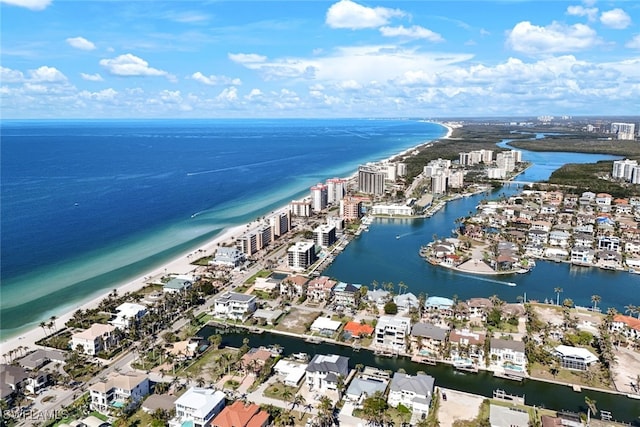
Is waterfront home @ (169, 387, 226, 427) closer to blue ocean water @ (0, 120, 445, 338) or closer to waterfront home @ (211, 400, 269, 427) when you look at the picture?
waterfront home @ (211, 400, 269, 427)

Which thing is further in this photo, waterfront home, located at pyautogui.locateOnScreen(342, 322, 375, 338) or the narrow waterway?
waterfront home, located at pyautogui.locateOnScreen(342, 322, 375, 338)

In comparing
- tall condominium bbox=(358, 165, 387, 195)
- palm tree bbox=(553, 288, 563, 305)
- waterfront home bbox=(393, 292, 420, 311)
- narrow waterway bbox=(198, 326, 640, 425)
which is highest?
tall condominium bbox=(358, 165, 387, 195)

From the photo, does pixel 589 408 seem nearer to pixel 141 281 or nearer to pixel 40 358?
pixel 40 358

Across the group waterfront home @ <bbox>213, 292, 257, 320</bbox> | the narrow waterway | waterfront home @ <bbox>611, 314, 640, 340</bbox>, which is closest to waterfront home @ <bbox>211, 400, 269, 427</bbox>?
the narrow waterway

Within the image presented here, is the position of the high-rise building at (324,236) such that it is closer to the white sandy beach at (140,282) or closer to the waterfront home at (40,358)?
the white sandy beach at (140,282)

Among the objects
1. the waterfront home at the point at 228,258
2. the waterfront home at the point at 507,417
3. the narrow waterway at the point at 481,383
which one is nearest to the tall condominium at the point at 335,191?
the waterfront home at the point at 228,258

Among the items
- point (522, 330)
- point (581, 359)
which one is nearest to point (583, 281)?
point (522, 330)

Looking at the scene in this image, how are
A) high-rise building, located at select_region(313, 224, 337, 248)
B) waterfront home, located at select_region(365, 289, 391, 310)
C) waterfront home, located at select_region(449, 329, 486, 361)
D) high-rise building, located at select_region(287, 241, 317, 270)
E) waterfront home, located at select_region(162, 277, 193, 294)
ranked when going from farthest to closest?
1. high-rise building, located at select_region(313, 224, 337, 248)
2. high-rise building, located at select_region(287, 241, 317, 270)
3. waterfront home, located at select_region(162, 277, 193, 294)
4. waterfront home, located at select_region(365, 289, 391, 310)
5. waterfront home, located at select_region(449, 329, 486, 361)

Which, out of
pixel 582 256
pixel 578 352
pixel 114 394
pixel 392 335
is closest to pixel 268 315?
pixel 392 335
